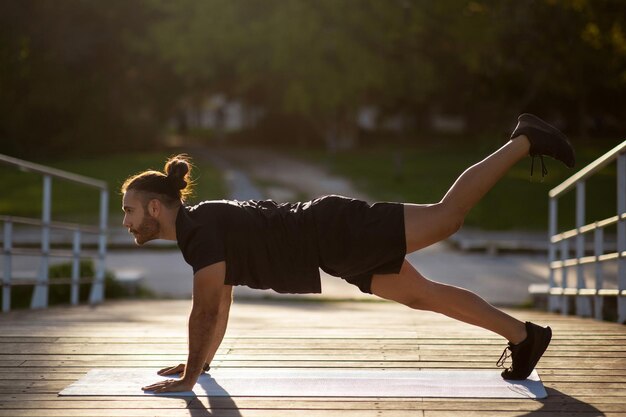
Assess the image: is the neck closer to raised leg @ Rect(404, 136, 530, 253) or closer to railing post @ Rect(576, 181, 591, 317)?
raised leg @ Rect(404, 136, 530, 253)

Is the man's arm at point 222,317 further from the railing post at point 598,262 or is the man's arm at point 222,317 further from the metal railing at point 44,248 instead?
the railing post at point 598,262

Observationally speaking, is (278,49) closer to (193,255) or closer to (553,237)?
(553,237)

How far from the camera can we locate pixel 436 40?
113ft

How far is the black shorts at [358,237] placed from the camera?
15.1 feet

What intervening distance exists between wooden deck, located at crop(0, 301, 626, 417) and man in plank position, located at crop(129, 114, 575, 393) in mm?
325

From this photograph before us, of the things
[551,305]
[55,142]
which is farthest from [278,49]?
[551,305]

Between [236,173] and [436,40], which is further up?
[436,40]

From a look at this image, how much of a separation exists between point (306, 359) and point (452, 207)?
3.55ft

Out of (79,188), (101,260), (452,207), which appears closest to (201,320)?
(452,207)

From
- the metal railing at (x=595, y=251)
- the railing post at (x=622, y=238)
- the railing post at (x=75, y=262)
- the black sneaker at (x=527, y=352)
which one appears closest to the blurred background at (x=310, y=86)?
the railing post at (x=75, y=262)

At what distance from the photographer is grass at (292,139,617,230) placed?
23453 mm

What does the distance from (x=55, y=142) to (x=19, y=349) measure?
117 feet

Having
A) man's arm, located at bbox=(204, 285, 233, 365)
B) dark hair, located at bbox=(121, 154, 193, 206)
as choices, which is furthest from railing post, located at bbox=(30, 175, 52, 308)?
dark hair, located at bbox=(121, 154, 193, 206)

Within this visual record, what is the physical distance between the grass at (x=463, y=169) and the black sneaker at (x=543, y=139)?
1443cm
